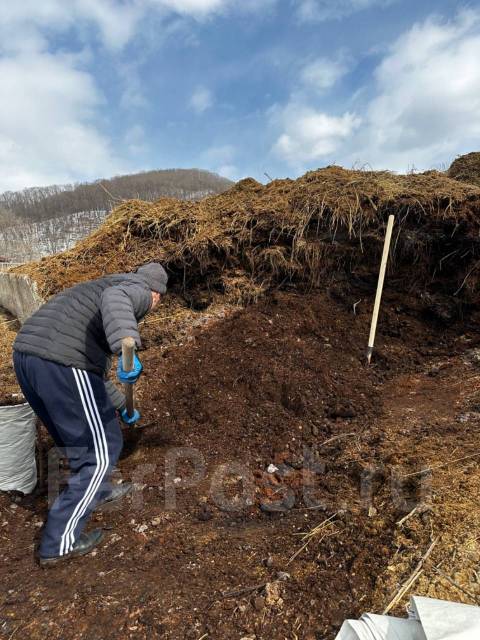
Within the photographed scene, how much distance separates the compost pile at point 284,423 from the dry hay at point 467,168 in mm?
2092

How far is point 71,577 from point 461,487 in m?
2.11

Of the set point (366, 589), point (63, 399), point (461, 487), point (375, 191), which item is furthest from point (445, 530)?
point (375, 191)

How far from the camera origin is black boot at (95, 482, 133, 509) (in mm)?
2496

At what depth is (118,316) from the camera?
1.96 metres

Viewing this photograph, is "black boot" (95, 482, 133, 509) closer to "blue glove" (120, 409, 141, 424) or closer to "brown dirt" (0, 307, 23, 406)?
"blue glove" (120, 409, 141, 424)

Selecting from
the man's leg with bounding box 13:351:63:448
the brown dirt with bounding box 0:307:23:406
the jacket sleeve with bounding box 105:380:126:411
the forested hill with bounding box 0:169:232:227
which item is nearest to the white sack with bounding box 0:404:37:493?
the man's leg with bounding box 13:351:63:448

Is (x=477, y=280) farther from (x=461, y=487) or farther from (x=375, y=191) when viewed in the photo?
(x=461, y=487)

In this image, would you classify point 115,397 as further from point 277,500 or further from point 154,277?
point 277,500

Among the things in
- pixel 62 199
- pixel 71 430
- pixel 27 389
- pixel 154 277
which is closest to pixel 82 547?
pixel 71 430

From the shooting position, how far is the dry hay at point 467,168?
6707 millimetres

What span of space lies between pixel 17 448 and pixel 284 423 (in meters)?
2.02

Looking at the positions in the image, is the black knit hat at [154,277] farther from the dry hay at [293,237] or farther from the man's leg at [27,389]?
the dry hay at [293,237]

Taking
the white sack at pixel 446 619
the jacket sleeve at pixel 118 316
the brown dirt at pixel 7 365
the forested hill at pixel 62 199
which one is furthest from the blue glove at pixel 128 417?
the forested hill at pixel 62 199

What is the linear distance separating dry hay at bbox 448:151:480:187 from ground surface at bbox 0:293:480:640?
4.01 m
